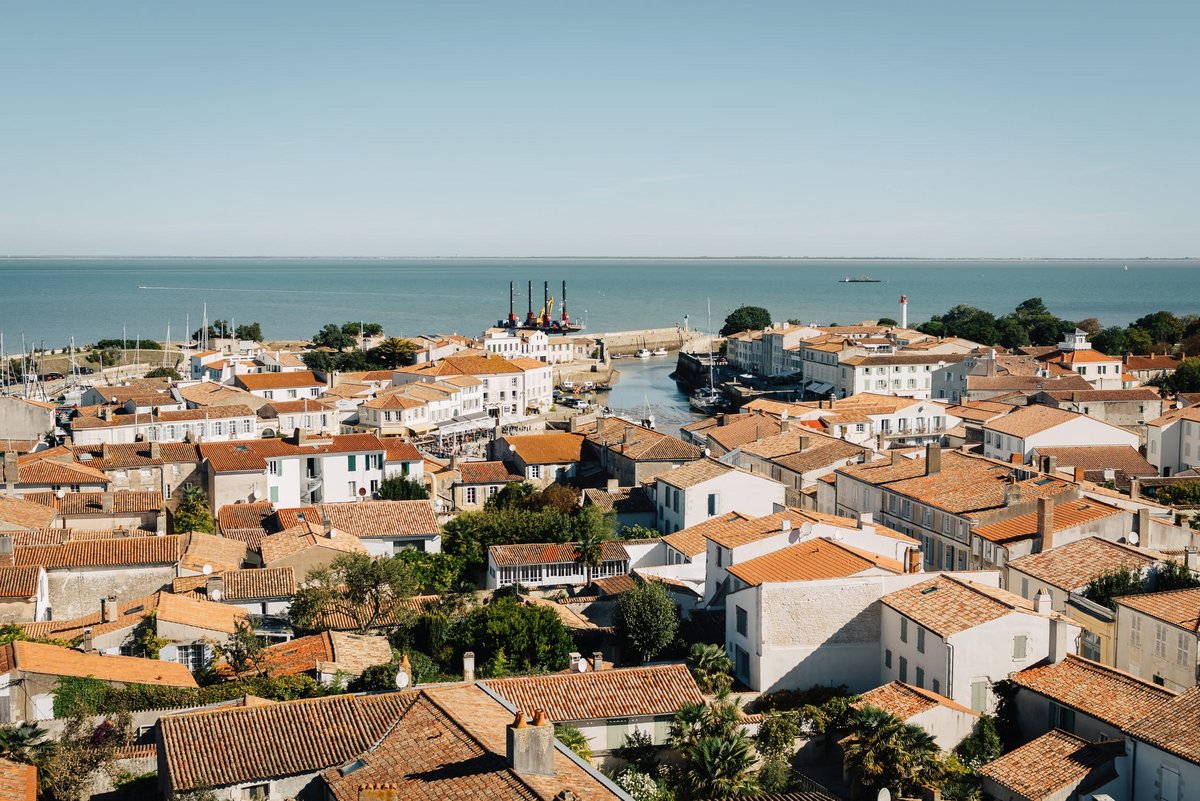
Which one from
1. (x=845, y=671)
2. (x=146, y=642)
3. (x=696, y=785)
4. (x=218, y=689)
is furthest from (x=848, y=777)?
(x=146, y=642)

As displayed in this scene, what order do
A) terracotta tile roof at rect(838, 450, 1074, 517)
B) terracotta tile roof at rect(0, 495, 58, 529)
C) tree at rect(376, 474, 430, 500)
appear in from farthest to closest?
tree at rect(376, 474, 430, 500) → terracotta tile roof at rect(0, 495, 58, 529) → terracotta tile roof at rect(838, 450, 1074, 517)

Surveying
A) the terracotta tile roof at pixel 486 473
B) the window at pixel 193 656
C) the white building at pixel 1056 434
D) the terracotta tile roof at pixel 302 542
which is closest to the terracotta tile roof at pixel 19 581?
the window at pixel 193 656

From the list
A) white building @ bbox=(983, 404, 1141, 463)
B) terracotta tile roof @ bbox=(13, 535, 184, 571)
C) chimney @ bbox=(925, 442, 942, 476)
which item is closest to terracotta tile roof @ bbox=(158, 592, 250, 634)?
terracotta tile roof @ bbox=(13, 535, 184, 571)

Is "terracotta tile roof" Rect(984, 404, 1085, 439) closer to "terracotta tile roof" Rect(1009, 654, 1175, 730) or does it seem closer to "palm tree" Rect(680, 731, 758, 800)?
"terracotta tile roof" Rect(1009, 654, 1175, 730)

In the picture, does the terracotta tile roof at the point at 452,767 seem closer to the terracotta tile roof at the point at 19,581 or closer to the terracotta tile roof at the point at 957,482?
the terracotta tile roof at the point at 19,581

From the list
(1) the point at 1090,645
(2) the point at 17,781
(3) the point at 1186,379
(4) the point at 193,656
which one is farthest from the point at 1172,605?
(3) the point at 1186,379

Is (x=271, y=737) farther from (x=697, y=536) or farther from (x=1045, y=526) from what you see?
(x=1045, y=526)
